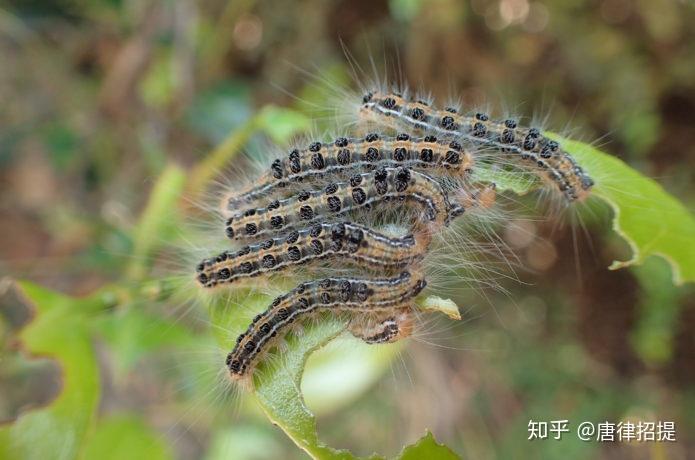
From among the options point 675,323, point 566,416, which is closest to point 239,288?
point 566,416

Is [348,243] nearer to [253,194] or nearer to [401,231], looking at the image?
[401,231]

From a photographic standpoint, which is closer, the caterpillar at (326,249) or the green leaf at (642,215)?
the green leaf at (642,215)

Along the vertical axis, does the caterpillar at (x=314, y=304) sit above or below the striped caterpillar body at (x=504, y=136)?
below

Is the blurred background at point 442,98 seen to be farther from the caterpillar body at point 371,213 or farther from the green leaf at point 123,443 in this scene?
the caterpillar body at point 371,213

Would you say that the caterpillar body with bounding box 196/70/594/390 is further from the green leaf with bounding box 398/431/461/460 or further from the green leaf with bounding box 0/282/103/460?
the green leaf with bounding box 0/282/103/460

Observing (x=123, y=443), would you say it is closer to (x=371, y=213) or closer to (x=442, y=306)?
(x=371, y=213)

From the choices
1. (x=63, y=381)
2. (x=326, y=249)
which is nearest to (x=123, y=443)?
(x=63, y=381)

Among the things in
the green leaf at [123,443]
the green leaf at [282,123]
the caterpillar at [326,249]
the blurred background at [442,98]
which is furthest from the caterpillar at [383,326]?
the blurred background at [442,98]
